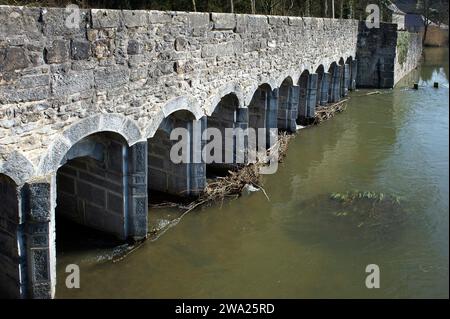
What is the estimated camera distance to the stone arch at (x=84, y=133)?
19.0 ft

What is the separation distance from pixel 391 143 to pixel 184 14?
24.3 feet

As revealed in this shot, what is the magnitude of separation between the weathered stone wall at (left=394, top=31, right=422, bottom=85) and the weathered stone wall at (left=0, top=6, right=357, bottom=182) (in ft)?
48.4

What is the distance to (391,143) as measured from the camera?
13219mm

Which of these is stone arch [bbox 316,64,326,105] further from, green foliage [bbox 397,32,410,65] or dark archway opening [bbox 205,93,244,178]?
green foliage [bbox 397,32,410,65]

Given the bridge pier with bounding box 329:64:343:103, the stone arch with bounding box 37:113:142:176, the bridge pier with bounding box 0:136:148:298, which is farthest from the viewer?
the bridge pier with bounding box 329:64:343:103

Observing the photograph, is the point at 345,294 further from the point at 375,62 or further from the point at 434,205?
the point at 375,62

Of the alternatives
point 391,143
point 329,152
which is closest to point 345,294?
point 329,152

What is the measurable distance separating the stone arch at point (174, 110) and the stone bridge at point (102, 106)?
0.06ft

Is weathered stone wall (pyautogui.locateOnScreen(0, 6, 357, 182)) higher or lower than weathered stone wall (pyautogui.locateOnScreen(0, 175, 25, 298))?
higher

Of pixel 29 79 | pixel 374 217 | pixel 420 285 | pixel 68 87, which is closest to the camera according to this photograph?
pixel 29 79

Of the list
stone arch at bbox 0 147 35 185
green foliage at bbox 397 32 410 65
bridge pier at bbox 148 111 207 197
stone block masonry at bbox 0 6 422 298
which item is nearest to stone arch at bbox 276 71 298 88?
stone block masonry at bbox 0 6 422 298

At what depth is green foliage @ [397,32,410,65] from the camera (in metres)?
23.3

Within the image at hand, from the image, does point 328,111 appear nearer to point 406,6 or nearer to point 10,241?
point 10,241

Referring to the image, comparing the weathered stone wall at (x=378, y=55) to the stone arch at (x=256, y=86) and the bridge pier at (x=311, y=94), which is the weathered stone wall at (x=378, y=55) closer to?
the bridge pier at (x=311, y=94)
